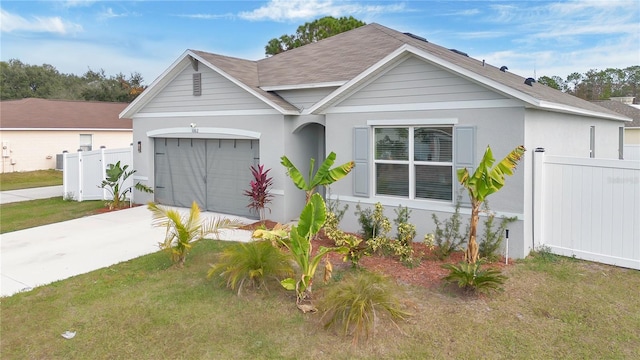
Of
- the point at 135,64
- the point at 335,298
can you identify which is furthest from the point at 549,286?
the point at 135,64

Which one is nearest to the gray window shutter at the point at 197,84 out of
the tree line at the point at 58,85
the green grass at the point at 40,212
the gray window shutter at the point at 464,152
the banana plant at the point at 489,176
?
the green grass at the point at 40,212

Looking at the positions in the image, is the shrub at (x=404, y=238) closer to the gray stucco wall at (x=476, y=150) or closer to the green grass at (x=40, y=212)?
the gray stucco wall at (x=476, y=150)

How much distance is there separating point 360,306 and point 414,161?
4696 mm

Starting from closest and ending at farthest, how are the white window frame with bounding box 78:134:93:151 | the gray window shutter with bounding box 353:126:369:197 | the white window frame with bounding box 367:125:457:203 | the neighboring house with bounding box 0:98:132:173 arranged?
the white window frame with bounding box 367:125:457:203
the gray window shutter with bounding box 353:126:369:197
the neighboring house with bounding box 0:98:132:173
the white window frame with bounding box 78:134:93:151

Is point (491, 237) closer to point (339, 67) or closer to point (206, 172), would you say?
point (339, 67)

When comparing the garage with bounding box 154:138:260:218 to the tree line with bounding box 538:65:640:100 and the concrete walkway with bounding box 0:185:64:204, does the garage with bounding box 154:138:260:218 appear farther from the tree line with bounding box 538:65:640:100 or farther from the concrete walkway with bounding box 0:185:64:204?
the tree line with bounding box 538:65:640:100

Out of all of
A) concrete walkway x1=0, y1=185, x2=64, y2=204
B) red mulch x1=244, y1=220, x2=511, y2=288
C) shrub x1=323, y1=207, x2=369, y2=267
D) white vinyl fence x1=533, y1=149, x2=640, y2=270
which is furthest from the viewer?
concrete walkway x1=0, y1=185, x2=64, y2=204

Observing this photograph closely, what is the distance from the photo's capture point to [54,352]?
5.32m

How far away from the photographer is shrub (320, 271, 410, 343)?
5406 millimetres

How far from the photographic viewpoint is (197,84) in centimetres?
1341

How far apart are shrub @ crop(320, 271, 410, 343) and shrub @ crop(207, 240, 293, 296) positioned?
1296 millimetres

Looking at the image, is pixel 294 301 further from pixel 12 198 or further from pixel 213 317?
pixel 12 198

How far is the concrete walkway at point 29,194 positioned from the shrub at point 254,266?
14.9 m

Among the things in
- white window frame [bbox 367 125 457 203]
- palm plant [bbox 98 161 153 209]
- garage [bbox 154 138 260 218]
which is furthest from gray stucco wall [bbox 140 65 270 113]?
white window frame [bbox 367 125 457 203]
